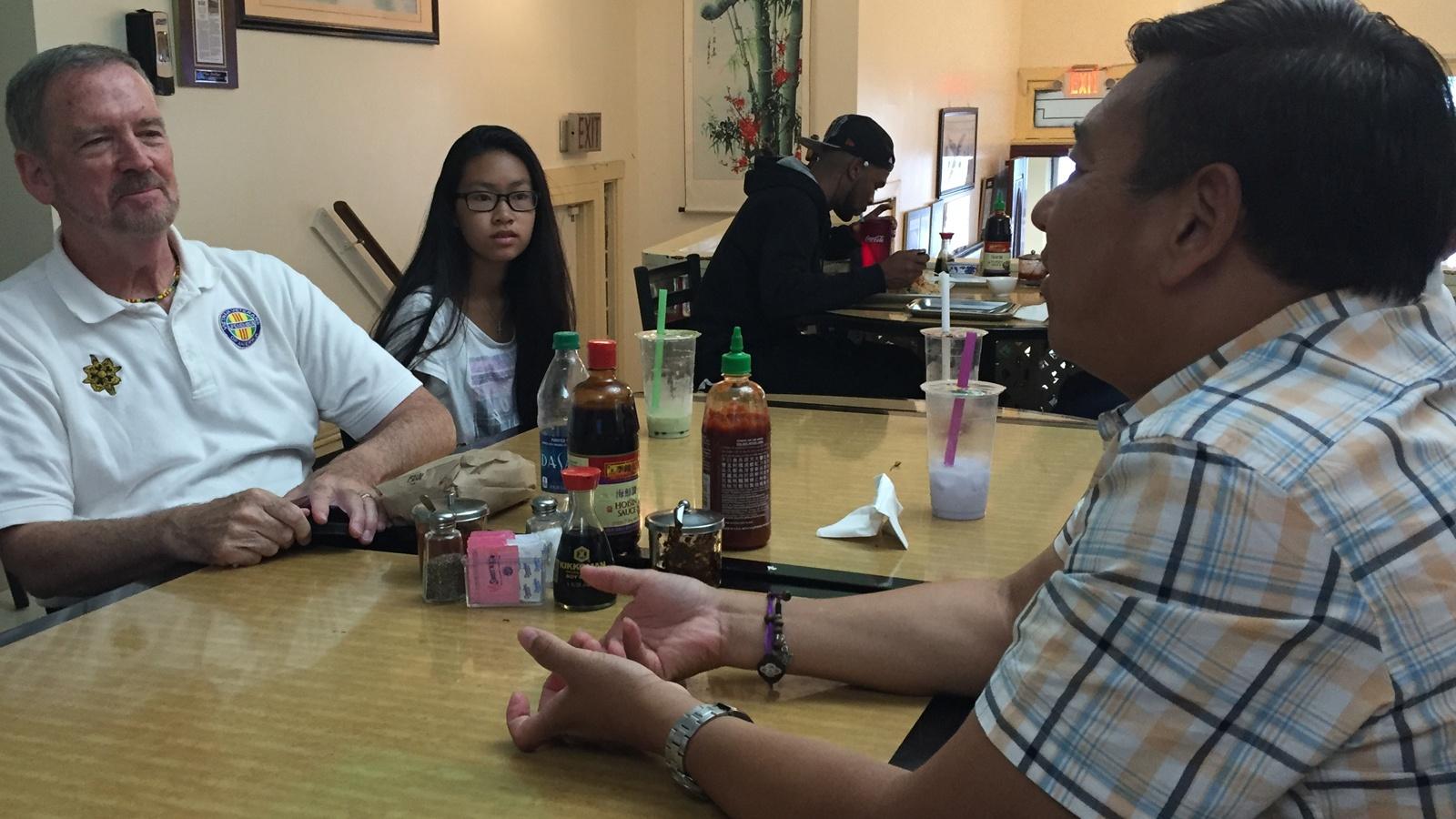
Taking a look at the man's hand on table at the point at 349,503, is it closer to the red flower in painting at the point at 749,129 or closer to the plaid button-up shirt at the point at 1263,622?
the plaid button-up shirt at the point at 1263,622

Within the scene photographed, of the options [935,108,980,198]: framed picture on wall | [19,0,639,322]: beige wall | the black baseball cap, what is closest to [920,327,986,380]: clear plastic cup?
the black baseball cap

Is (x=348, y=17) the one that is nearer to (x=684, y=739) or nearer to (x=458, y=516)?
(x=458, y=516)

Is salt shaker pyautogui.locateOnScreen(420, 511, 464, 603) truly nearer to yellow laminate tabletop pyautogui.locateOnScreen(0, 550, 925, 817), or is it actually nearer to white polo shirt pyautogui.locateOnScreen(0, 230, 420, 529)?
yellow laminate tabletop pyautogui.locateOnScreen(0, 550, 925, 817)

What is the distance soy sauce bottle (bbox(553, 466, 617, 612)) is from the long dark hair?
48.1 inches

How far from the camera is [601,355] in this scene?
147 centimetres

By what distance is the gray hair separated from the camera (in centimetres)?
192

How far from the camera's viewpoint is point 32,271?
1.88 meters

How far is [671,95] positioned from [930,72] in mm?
1601

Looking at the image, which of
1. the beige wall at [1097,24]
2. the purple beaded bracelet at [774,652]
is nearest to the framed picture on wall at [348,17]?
the purple beaded bracelet at [774,652]

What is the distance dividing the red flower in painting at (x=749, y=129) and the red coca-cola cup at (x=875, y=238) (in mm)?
1307

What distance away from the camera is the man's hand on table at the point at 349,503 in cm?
155

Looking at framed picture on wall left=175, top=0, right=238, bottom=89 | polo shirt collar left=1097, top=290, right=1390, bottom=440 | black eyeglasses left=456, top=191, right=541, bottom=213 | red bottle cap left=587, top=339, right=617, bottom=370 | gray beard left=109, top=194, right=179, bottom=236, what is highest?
framed picture on wall left=175, top=0, right=238, bottom=89

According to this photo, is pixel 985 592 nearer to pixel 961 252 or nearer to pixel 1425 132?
pixel 1425 132

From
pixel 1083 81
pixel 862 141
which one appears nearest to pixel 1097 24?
pixel 1083 81
